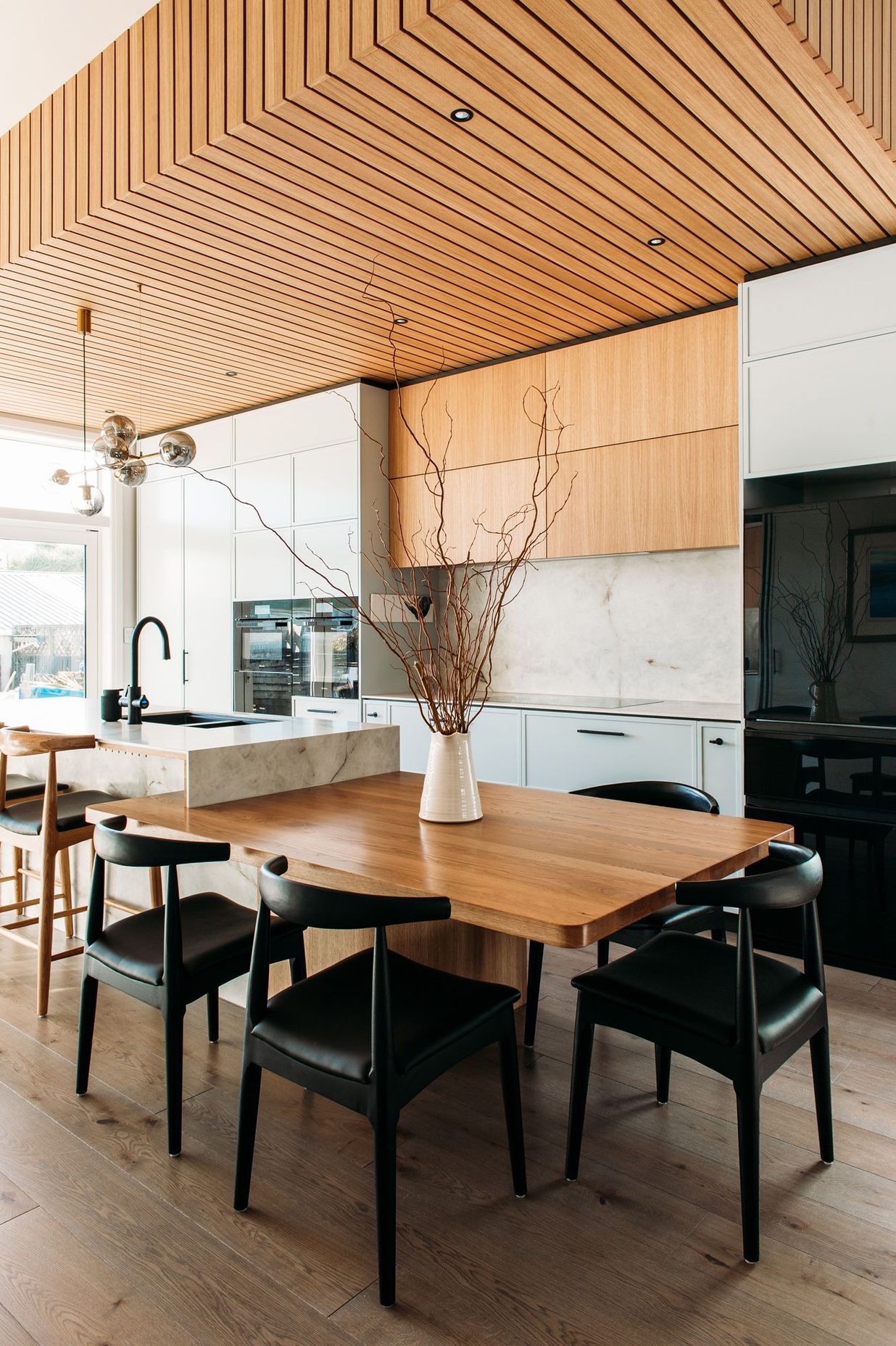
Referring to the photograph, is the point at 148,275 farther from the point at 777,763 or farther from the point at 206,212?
the point at 777,763

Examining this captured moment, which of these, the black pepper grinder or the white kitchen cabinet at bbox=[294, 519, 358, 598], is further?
the white kitchen cabinet at bbox=[294, 519, 358, 598]

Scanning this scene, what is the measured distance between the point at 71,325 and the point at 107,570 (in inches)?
105

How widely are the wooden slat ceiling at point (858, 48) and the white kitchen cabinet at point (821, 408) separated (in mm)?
699

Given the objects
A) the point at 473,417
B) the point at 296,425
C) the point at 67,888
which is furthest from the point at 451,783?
the point at 296,425

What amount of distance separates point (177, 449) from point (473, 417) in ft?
5.69

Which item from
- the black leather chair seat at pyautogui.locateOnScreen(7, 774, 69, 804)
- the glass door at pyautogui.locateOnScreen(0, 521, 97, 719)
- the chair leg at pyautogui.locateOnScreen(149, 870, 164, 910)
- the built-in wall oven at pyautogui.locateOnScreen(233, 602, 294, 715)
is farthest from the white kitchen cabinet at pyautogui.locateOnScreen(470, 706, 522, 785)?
the glass door at pyautogui.locateOnScreen(0, 521, 97, 719)

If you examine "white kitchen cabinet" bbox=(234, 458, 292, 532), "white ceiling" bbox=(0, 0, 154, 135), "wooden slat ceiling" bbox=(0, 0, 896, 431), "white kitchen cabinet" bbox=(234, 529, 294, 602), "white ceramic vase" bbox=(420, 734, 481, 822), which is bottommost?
"white ceramic vase" bbox=(420, 734, 481, 822)

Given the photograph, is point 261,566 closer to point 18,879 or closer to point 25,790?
point 25,790

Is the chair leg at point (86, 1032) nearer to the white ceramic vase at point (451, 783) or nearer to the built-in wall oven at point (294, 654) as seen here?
the white ceramic vase at point (451, 783)

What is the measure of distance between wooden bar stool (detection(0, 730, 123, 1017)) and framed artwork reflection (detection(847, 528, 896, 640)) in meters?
2.71

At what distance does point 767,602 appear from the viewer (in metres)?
3.33

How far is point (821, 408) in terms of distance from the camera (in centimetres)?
329

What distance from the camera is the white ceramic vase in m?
2.20

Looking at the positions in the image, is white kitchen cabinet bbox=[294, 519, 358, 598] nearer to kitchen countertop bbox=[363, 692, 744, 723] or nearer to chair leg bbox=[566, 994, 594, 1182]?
kitchen countertop bbox=[363, 692, 744, 723]
